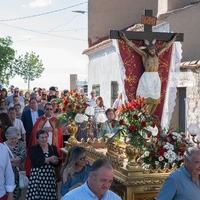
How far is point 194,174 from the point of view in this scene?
4.14 m

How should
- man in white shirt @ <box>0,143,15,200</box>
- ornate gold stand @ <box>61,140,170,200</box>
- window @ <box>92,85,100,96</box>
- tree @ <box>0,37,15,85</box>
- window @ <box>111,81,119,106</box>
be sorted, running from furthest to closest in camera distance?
tree @ <box>0,37,15,85</box>, window @ <box>92,85,100,96</box>, window @ <box>111,81,119,106</box>, ornate gold stand @ <box>61,140,170,200</box>, man in white shirt @ <box>0,143,15,200</box>

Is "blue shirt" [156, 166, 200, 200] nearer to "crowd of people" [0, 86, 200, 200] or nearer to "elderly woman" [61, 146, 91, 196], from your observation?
"crowd of people" [0, 86, 200, 200]

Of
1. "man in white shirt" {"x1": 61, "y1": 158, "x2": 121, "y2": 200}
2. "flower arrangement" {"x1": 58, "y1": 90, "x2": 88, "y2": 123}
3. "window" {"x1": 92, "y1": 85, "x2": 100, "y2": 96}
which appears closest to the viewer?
"man in white shirt" {"x1": 61, "y1": 158, "x2": 121, "y2": 200}

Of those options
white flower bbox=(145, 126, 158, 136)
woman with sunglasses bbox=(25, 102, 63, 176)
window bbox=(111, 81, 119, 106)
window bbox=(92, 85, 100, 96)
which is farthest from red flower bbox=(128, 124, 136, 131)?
window bbox=(92, 85, 100, 96)

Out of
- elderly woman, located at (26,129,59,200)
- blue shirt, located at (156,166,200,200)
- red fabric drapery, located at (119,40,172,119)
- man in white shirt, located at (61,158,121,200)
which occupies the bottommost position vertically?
elderly woman, located at (26,129,59,200)

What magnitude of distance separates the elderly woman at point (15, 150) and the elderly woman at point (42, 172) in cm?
22

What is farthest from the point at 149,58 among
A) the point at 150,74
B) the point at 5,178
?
the point at 5,178

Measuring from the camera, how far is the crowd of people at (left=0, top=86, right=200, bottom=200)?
3.37 m

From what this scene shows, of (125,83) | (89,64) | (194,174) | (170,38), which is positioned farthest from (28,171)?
(89,64)

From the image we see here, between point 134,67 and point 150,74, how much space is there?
341 millimetres

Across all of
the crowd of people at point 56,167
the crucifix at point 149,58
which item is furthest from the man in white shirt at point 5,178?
the crucifix at point 149,58

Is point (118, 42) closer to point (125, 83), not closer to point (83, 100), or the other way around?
point (125, 83)

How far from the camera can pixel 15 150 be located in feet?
22.3

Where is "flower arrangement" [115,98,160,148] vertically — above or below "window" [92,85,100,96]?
below
